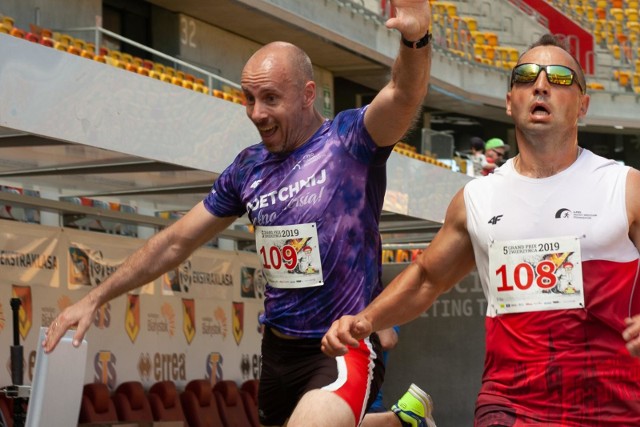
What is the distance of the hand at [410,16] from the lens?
425 cm

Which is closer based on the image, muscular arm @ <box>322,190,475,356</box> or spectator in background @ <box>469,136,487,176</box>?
muscular arm @ <box>322,190,475,356</box>

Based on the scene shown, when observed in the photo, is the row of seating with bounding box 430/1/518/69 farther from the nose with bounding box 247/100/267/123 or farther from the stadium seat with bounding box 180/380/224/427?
the nose with bounding box 247/100/267/123

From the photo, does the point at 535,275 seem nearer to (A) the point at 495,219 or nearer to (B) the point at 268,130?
(A) the point at 495,219

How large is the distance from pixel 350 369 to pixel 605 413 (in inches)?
49.7

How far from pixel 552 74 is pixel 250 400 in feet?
39.0

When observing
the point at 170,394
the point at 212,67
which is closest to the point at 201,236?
the point at 170,394

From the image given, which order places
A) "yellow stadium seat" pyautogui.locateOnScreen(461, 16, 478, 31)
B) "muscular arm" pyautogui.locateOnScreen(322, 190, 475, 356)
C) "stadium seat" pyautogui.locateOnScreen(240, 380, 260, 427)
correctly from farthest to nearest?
"yellow stadium seat" pyautogui.locateOnScreen(461, 16, 478, 31)
"stadium seat" pyautogui.locateOnScreen(240, 380, 260, 427)
"muscular arm" pyautogui.locateOnScreen(322, 190, 475, 356)

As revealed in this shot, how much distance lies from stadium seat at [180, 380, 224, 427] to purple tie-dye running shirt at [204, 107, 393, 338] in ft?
30.8

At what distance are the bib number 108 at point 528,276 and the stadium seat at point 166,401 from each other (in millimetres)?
9929

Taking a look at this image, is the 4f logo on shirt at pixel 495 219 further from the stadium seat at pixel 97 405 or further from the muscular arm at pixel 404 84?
the stadium seat at pixel 97 405

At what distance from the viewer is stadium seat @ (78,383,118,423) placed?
41.6ft

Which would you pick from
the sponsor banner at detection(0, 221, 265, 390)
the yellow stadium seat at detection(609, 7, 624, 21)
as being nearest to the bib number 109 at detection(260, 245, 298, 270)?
the sponsor banner at detection(0, 221, 265, 390)

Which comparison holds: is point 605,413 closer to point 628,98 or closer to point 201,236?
point 201,236

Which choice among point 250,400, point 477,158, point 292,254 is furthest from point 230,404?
point 292,254
